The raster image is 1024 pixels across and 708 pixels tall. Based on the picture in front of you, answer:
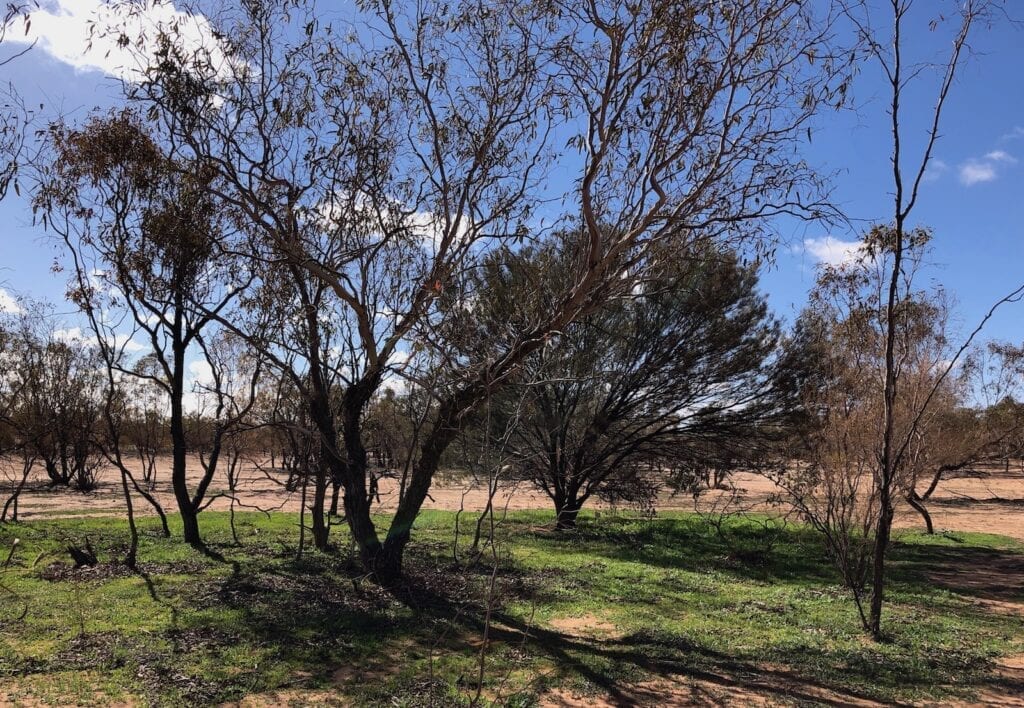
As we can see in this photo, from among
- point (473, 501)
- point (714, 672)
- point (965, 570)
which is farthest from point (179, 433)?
point (473, 501)

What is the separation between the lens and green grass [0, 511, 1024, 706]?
6293 millimetres

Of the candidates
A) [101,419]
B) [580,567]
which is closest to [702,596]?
[580,567]

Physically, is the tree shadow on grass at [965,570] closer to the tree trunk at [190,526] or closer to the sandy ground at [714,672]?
the sandy ground at [714,672]

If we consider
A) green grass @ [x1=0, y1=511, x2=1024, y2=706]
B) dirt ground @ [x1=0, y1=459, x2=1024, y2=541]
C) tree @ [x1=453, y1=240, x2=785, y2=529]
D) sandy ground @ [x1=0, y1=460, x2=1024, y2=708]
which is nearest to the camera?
sandy ground @ [x1=0, y1=460, x2=1024, y2=708]

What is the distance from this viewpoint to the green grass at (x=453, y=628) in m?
6.29

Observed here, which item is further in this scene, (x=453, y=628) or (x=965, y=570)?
(x=965, y=570)

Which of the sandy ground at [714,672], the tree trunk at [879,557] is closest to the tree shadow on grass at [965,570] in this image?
the sandy ground at [714,672]

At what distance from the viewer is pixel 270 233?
10.0m

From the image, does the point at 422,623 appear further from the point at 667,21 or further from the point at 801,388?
the point at 801,388

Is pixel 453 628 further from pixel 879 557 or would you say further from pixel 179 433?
pixel 179 433

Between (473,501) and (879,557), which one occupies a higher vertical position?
(879,557)

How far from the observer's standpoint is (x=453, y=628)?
8.26 meters

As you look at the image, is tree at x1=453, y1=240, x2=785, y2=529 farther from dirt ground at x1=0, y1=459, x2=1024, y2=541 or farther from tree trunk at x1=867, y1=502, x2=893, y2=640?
tree trunk at x1=867, y1=502, x2=893, y2=640

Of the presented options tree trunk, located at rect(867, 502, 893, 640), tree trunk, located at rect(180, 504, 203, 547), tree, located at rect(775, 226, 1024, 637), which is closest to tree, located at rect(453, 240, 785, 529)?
tree, located at rect(775, 226, 1024, 637)
